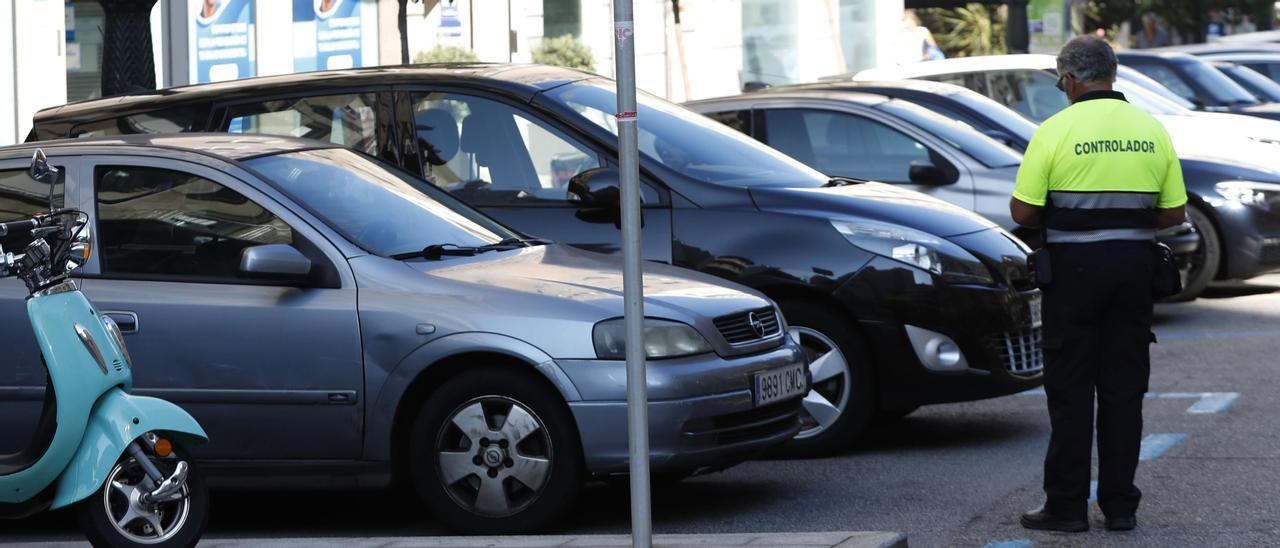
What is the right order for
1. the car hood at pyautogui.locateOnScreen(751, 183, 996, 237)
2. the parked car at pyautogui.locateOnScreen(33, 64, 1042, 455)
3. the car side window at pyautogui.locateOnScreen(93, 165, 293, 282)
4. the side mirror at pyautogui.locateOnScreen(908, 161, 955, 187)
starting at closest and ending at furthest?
1. the car side window at pyautogui.locateOnScreen(93, 165, 293, 282)
2. the parked car at pyautogui.locateOnScreen(33, 64, 1042, 455)
3. the car hood at pyautogui.locateOnScreen(751, 183, 996, 237)
4. the side mirror at pyautogui.locateOnScreen(908, 161, 955, 187)

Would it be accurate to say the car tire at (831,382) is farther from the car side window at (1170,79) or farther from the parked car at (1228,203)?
the car side window at (1170,79)

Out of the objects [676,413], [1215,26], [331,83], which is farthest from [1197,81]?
[1215,26]

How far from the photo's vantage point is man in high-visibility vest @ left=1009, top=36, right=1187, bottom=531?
6.28 meters

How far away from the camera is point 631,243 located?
4.80 m

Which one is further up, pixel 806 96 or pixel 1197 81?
pixel 1197 81

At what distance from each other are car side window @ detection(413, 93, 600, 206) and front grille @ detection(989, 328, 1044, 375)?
1.84 meters

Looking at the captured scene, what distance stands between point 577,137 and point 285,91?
1337 mm

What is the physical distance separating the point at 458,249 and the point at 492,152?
147 centimetres

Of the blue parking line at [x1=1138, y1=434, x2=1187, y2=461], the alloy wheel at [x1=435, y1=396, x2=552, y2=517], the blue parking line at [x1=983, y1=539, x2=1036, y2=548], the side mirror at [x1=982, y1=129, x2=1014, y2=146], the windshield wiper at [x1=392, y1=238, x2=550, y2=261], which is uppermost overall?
the side mirror at [x1=982, y1=129, x2=1014, y2=146]

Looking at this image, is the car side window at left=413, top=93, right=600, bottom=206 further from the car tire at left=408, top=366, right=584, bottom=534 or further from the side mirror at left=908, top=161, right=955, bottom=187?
the side mirror at left=908, top=161, right=955, bottom=187

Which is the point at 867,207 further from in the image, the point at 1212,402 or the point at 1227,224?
the point at 1227,224

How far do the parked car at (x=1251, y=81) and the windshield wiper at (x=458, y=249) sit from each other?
15378 millimetres

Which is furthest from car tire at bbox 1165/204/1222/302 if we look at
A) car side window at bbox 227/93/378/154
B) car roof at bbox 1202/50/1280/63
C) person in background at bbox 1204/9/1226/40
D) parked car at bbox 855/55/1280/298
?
person in background at bbox 1204/9/1226/40

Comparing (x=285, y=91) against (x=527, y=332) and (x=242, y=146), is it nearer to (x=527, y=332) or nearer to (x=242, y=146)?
(x=242, y=146)
